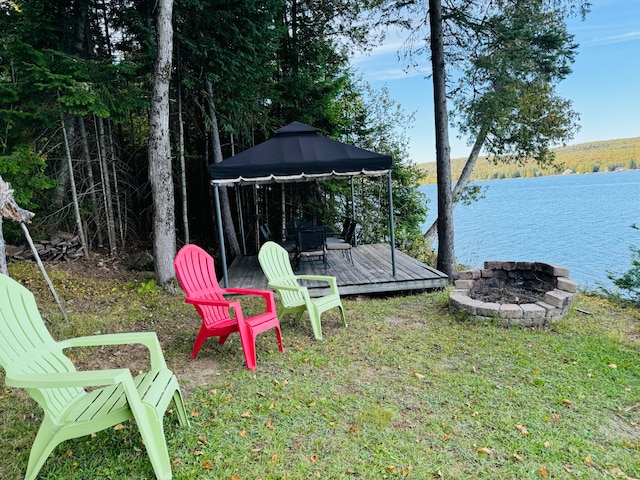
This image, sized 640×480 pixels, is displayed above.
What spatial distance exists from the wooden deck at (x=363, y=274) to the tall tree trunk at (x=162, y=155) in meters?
1.04

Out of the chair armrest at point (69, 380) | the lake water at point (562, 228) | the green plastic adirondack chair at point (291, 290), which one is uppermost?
the chair armrest at point (69, 380)

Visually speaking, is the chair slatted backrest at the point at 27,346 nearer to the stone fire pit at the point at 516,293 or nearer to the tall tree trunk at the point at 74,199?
the stone fire pit at the point at 516,293

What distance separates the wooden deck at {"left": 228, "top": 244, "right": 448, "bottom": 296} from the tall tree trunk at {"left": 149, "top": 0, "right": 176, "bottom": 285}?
3.42 feet

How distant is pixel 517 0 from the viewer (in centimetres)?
659

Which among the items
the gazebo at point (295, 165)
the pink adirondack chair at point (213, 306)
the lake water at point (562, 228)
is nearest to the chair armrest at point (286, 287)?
the pink adirondack chair at point (213, 306)

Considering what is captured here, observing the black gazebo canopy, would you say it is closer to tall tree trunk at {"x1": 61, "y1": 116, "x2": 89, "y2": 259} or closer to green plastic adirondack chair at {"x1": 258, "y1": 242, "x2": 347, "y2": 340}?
green plastic adirondack chair at {"x1": 258, "y1": 242, "x2": 347, "y2": 340}

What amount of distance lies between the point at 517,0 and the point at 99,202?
8.12 m

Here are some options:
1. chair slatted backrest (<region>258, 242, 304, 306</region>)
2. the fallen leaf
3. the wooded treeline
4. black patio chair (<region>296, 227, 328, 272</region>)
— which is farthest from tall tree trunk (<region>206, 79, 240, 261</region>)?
the fallen leaf

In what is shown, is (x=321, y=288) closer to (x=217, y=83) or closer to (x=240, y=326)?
(x=240, y=326)

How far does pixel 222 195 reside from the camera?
27.0 feet

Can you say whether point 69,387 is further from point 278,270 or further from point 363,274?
point 363,274

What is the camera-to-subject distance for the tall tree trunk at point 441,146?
20.3 ft

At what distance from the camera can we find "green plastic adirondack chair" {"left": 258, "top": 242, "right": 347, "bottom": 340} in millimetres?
3900

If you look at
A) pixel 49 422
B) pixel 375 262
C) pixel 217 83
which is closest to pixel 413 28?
pixel 217 83
